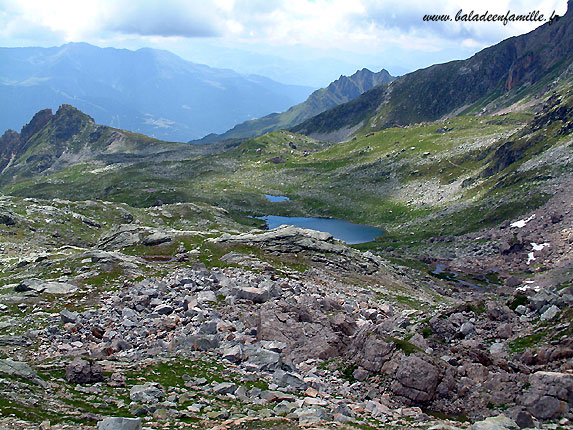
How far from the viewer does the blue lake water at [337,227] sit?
15612 cm

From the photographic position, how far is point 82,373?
22.7m

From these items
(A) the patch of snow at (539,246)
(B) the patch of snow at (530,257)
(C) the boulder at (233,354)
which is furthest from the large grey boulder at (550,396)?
(A) the patch of snow at (539,246)

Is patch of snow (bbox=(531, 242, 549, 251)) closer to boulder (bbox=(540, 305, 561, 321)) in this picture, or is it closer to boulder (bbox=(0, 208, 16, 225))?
boulder (bbox=(540, 305, 561, 321))

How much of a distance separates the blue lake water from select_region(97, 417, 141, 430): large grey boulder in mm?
133130

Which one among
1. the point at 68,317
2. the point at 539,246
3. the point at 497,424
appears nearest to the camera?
the point at 497,424

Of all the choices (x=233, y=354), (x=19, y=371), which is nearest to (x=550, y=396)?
(x=233, y=354)

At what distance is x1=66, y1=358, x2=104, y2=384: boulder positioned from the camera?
22.6 metres

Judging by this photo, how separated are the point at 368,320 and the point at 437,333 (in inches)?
460

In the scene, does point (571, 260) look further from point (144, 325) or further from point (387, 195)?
point (387, 195)

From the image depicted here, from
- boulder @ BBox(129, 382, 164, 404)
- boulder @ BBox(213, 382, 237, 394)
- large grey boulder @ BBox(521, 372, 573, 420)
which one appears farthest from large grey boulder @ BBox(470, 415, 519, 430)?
boulder @ BBox(129, 382, 164, 404)

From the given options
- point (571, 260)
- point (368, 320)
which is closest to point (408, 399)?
point (368, 320)

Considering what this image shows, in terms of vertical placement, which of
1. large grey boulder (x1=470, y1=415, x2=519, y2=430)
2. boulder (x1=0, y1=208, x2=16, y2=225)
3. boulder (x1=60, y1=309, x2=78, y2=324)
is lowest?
boulder (x1=60, y1=309, x2=78, y2=324)

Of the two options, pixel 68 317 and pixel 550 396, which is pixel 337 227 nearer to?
pixel 68 317

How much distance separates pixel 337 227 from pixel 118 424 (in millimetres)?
158645
